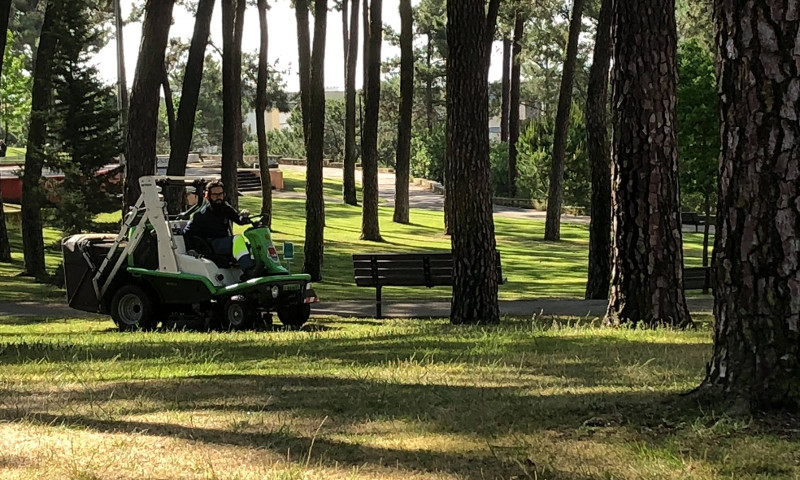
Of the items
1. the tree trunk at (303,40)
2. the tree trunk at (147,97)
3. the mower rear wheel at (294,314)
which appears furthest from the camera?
the tree trunk at (303,40)

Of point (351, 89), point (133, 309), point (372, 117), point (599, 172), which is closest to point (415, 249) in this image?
point (372, 117)

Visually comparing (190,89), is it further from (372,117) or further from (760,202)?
(760,202)

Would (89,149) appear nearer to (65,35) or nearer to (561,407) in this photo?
(65,35)

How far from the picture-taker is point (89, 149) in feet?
98.3

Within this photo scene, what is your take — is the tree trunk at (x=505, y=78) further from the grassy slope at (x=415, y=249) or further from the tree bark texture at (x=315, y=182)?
the tree bark texture at (x=315, y=182)

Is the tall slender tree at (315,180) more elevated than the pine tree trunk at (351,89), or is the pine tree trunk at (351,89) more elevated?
the pine tree trunk at (351,89)

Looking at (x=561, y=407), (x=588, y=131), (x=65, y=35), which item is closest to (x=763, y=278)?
(x=561, y=407)

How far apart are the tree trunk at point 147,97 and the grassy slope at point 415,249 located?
16.8ft

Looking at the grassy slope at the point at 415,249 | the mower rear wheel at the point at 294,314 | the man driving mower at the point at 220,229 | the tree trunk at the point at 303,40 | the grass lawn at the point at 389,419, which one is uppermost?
the tree trunk at the point at 303,40

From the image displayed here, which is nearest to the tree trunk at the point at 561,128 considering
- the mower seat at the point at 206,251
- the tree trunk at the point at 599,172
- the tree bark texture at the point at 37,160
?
the tree trunk at the point at 599,172

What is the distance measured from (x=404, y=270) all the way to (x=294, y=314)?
9.74 feet

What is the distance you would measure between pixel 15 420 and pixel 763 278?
13.0ft

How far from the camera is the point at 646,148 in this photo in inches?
437

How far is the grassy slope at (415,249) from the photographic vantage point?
25203 millimetres
